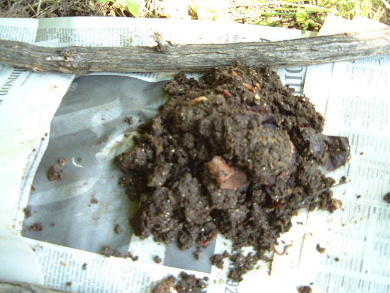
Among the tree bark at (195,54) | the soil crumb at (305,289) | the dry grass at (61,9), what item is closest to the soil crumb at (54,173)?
the tree bark at (195,54)

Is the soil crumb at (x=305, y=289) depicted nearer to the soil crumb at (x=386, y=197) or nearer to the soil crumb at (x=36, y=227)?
the soil crumb at (x=386, y=197)

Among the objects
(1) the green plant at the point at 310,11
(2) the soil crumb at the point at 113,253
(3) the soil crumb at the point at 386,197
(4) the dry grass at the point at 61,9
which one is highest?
(1) the green plant at the point at 310,11

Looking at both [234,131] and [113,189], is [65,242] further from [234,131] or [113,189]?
[234,131]

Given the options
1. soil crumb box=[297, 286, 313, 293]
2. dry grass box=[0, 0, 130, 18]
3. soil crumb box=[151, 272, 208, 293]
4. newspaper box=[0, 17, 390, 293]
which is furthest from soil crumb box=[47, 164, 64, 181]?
soil crumb box=[297, 286, 313, 293]

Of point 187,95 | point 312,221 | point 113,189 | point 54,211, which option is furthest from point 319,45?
point 54,211

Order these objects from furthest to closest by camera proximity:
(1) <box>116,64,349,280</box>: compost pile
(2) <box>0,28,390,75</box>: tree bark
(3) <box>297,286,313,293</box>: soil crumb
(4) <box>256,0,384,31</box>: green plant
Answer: (4) <box>256,0,384,31</box>: green plant < (2) <box>0,28,390,75</box>: tree bark < (3) <box>297,286,313,293</box>: soil crumb < (1) <box>116,64,349,280</box>: compost pile

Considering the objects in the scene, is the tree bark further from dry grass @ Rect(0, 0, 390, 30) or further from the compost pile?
dry grass @ Rect(0, 0, 390, 30)

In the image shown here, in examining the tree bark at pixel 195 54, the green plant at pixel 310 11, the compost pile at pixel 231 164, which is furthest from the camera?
the green plant at pixel 310 11
